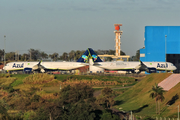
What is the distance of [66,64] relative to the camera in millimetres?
116500

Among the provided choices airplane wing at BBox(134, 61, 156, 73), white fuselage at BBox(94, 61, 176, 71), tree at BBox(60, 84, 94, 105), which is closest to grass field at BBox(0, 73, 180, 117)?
tree at BBox(60, 84, 94, 105)

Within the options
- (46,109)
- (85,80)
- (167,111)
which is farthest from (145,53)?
(46,109)

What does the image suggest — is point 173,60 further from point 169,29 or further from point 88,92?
point 88,92

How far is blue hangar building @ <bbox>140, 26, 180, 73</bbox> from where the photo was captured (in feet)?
373

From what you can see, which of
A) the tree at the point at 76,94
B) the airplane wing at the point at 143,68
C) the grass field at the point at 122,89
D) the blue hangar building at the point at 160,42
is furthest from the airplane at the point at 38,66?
the tree at the point at 76,94

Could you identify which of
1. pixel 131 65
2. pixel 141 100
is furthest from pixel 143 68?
pixel 141 100

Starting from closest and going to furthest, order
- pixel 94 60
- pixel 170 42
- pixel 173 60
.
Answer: pixel 170 42 < pixel 94 60 < pixel 173 60

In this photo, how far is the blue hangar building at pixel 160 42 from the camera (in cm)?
11362

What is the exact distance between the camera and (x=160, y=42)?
383 feet

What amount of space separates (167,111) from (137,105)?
1046cm

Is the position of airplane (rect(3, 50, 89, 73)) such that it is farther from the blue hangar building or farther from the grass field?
the blue hangar building

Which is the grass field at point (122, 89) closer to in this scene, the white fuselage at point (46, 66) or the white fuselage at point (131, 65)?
the white fuselage at point (46, 66)

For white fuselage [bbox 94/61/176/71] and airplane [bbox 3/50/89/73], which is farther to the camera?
airplane [bbox 3/50/89/73]

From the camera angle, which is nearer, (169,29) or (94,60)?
(169,29)
